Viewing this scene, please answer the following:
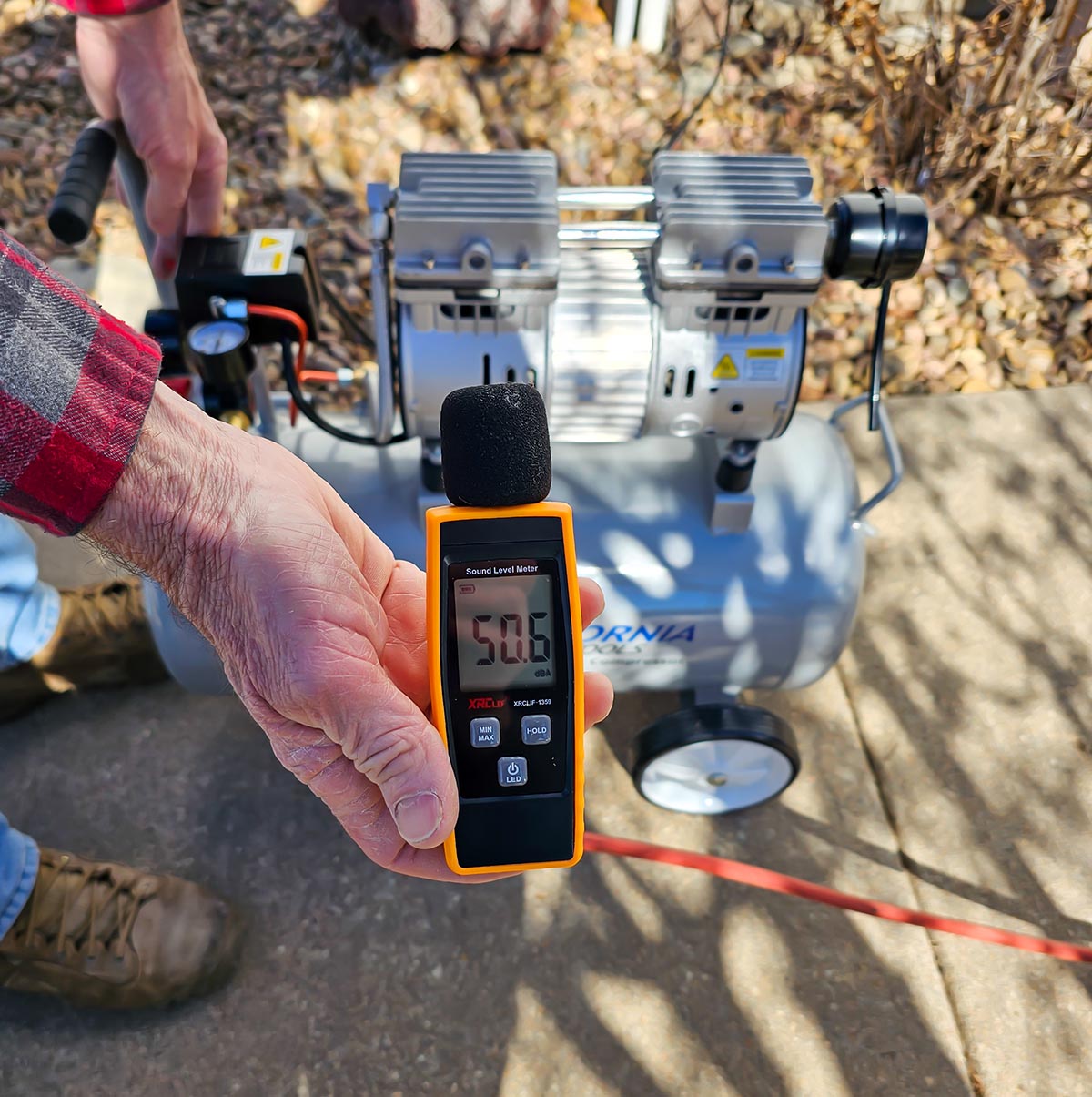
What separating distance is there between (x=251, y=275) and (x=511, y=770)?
1.13 meters

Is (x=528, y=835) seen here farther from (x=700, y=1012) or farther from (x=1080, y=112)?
(x=1080, y=112)

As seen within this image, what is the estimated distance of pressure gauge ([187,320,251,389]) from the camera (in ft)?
5.88

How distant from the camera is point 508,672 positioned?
1.37m

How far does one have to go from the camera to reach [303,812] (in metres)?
2.34

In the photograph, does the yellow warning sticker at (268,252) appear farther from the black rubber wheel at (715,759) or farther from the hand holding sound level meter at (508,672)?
the black rubber wheel at (715,759)

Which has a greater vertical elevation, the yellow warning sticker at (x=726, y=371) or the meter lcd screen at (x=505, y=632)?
the yellow warning sticker at (x=726, y=371)

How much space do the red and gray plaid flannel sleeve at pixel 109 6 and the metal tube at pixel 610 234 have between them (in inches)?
34.6

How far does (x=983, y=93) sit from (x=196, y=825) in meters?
3.56

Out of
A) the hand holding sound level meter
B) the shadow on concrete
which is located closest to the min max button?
the hand holding sound level meter

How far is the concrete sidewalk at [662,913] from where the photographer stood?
1.99 meters

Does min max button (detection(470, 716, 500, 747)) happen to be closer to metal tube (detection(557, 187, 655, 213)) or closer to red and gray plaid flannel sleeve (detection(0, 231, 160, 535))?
red and gray plaid flannel sleeve (detection(0, 231, 160, 535))

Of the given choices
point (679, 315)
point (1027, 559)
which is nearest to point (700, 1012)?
point (679, 315)

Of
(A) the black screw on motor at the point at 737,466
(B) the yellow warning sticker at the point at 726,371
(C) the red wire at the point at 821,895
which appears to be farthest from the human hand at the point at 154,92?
(C) the red wire at the point at 821,895

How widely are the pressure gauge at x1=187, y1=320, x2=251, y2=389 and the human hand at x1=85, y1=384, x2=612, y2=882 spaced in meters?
0.60
